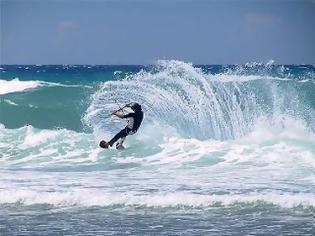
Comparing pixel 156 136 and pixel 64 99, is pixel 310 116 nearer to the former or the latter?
pixel 156 136

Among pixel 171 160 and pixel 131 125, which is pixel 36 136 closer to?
pixel 131 125

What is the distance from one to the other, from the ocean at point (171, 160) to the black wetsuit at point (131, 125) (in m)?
0.22

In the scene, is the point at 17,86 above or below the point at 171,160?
above

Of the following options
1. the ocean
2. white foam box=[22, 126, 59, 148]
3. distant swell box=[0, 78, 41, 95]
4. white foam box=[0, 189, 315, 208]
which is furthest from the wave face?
distant swell box=[0, 78, 41, 95]

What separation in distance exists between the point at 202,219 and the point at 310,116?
614 centimetres

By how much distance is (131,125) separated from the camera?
28.5 feet

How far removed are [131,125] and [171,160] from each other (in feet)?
2.79

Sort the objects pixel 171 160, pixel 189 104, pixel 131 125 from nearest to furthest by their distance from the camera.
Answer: pixel 171 160, pixel 131 125, pixel 189 104

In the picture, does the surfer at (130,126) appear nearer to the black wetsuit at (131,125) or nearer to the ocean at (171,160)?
the black wetsuit at (131,125)

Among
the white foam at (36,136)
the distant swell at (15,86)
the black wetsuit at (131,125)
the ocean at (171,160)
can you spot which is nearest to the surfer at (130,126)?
the black wetsuit at (131,125)

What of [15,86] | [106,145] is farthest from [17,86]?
[106,145]

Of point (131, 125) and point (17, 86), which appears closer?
point (131, 125)

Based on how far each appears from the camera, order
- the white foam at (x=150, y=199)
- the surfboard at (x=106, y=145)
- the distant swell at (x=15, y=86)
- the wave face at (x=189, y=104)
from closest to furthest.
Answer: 1. the white foam at (x=150, y=199)
2. the surfboard at (x=106, y=145)
3. the wave face at (x=189, y=104)
4. the distant swell at (x=15, y=86)

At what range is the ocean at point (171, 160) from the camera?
18.2ft
